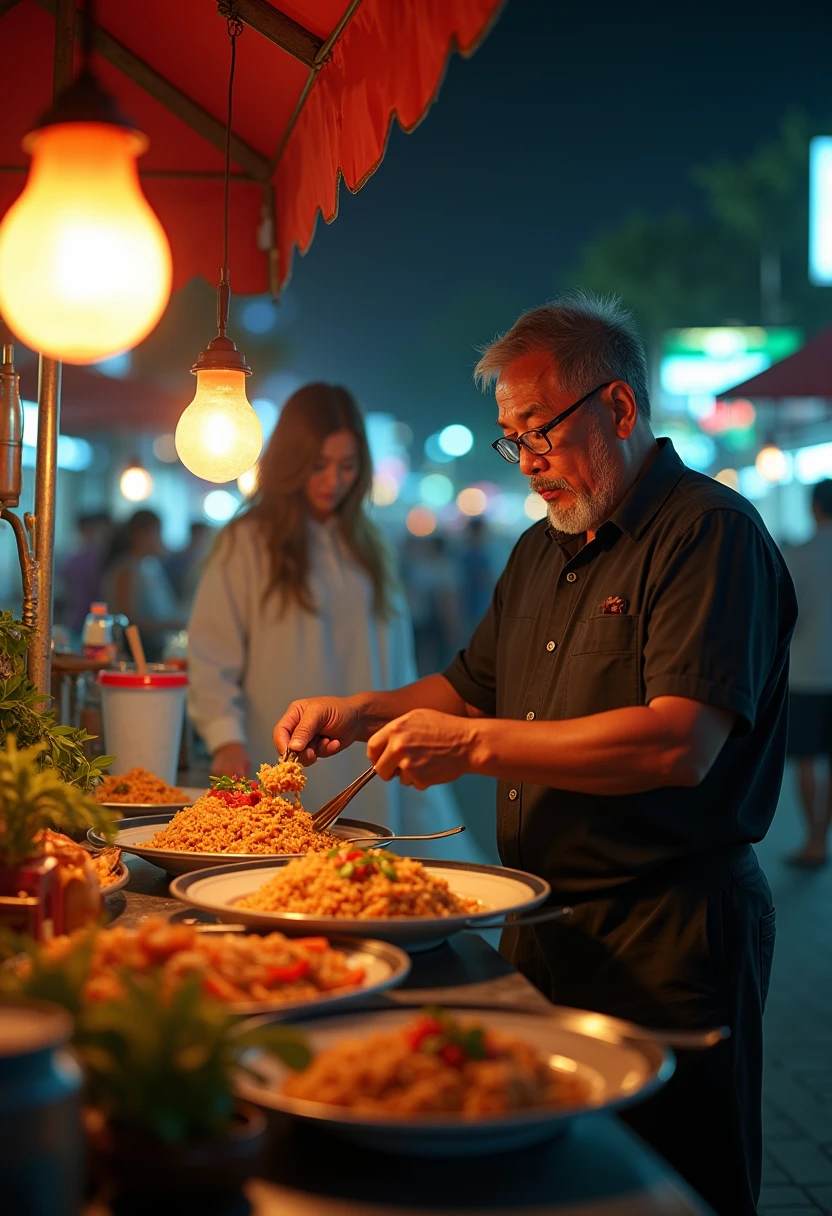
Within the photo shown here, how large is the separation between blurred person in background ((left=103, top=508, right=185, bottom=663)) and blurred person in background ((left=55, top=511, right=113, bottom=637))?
1715mm

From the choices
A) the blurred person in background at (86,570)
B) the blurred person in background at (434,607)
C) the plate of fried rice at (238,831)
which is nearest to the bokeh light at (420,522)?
the blurred person in background at (434,607)

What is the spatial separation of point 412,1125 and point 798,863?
752cm

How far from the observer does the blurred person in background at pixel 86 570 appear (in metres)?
12.4

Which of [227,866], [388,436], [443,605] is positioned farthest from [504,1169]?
[388,436]

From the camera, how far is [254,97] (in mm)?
3893

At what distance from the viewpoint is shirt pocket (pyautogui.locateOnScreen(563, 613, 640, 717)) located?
271 centimetres

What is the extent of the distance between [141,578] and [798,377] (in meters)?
5.29

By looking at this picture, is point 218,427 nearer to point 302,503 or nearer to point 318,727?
point 318,727

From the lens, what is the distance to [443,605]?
1769 centimetres

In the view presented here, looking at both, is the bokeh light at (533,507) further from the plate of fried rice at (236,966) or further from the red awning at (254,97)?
the plate of fried rice at (236,966)

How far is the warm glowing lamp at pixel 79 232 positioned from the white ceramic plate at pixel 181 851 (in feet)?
3.67

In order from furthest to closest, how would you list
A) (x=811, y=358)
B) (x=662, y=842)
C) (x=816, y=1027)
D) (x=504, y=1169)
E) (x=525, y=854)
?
(x=811, y=358), (x=816, y=1027), (x=525, y=854), (x=662, y=842), (x=504, y=1169)

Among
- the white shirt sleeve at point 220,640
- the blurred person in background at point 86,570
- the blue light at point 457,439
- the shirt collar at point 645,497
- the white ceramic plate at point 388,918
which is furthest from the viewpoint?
the blue light at point 457,439

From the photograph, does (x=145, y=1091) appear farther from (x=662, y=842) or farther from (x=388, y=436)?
(x=388, y=436)
